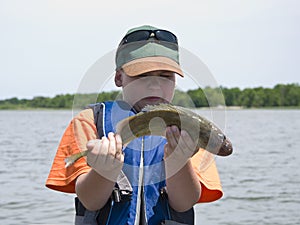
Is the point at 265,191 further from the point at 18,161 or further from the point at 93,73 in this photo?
the point at 93,73

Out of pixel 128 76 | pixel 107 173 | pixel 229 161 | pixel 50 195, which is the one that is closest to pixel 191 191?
pixel 107 173

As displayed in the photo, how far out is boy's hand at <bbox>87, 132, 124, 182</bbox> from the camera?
271 centimetres

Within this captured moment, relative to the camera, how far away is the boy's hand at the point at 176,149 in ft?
9.36

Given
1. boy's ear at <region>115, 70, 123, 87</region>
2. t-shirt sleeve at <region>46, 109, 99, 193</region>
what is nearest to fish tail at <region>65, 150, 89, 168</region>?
t-shirt sleeve at <region>46, 109, 99, 193</region>

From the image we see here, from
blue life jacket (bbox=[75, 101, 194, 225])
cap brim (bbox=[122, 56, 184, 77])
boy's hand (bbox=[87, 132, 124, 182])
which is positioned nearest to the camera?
boy's hand (bbox=[87, 132, 124, 182])

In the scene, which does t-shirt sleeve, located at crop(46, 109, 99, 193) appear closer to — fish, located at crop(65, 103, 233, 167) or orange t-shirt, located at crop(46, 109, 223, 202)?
orange t-shirt, located at crop(46, 109, 223, 202)

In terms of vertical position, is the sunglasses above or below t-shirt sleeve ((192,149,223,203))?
above

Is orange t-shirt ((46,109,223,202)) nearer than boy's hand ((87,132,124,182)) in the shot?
No

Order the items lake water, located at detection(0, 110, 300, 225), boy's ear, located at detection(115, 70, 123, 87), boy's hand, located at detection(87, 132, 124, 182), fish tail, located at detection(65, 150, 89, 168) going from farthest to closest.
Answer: lake water, located at detection(0, 110, 300, 225)
boy's ear, located at detection(115, 70, 123, 87)
fish tail, located at detection(65, 150, 89, 168)
boy's hand, located at detection(87, 132, 124, 182)

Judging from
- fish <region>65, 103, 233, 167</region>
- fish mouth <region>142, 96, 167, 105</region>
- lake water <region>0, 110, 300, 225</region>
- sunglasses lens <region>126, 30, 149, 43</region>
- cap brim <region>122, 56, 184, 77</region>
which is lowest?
lake water <region>0, 110, 300, 225</region>

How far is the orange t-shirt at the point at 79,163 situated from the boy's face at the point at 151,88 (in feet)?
1.14

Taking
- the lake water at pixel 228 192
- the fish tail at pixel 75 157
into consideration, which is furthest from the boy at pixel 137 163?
the lake water at pixel 228 192

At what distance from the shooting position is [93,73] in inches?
113

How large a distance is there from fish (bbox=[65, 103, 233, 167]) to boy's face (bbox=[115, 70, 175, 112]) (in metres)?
0.33
